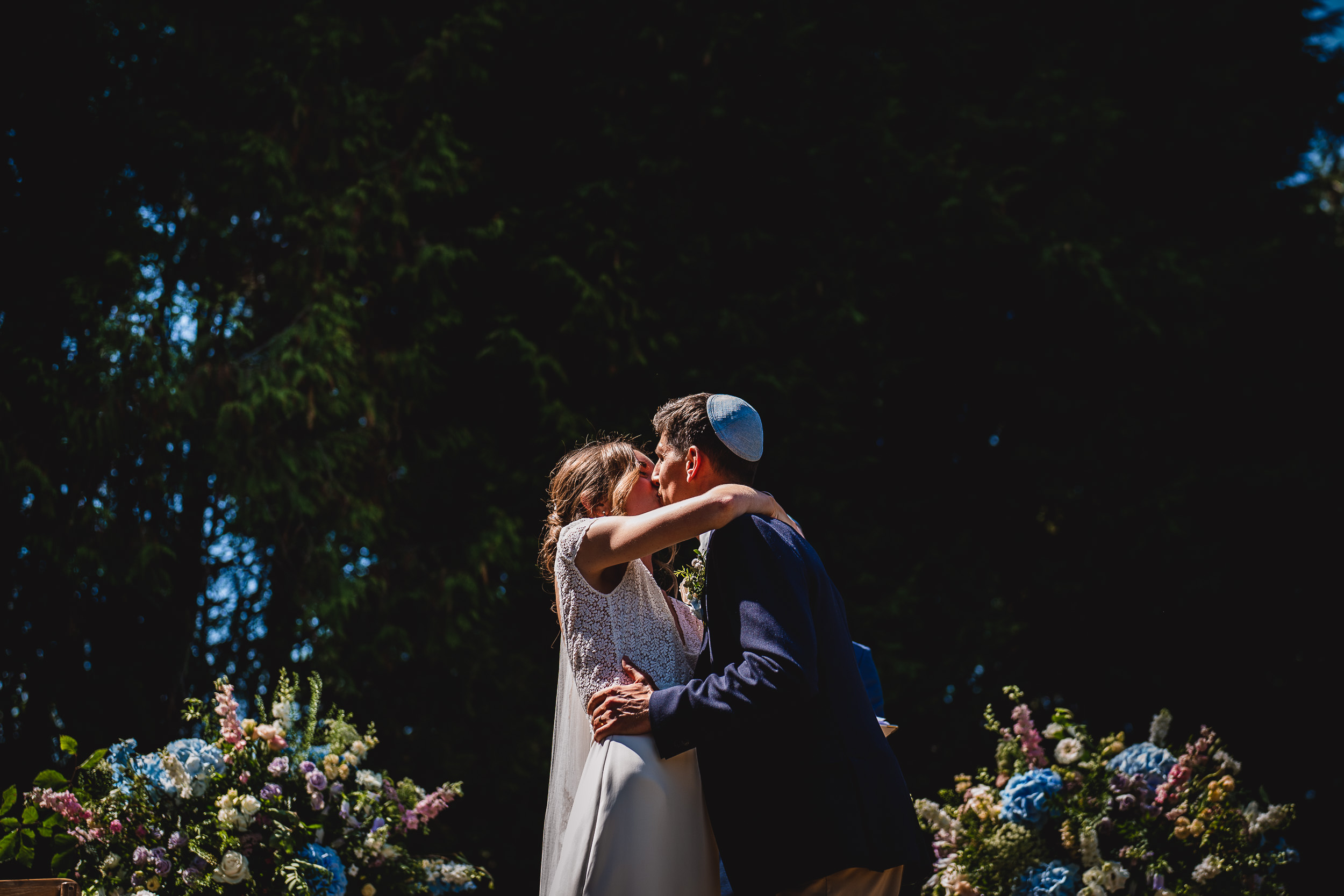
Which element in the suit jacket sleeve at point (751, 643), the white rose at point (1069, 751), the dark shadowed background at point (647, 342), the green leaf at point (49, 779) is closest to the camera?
the suit jacket sleeve at point (751, 643)

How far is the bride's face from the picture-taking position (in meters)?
3.01

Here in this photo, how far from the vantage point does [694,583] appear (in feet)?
10.3

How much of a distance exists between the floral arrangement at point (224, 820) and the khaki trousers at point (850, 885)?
76.4 inches

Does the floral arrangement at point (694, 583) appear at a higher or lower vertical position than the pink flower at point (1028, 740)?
higher

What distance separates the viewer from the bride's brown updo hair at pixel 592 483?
3018mm

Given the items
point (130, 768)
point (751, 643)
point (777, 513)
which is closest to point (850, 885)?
point (751, 643)

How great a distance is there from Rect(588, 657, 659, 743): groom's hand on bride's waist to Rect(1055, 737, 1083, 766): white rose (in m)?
2.10

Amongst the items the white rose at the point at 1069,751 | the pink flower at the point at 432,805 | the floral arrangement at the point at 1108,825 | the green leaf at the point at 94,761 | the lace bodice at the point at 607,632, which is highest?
the lace bodice at the point at 607,632

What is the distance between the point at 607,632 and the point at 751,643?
48cm

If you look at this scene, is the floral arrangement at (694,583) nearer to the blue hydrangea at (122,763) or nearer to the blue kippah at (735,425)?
the blue kippah at (735,425)

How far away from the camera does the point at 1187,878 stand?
3.72m

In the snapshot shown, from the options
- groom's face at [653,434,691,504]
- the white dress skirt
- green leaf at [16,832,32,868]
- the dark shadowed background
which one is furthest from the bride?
the dark shadowed background

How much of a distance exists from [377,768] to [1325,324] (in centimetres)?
885

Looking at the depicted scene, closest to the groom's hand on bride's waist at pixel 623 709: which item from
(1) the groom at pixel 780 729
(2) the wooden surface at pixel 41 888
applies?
(1) the groom at pixel 780 729
